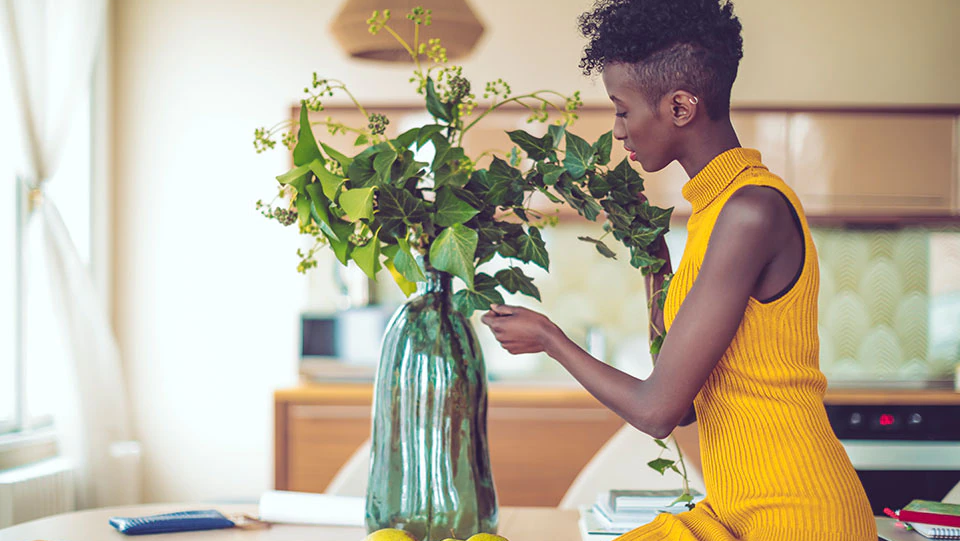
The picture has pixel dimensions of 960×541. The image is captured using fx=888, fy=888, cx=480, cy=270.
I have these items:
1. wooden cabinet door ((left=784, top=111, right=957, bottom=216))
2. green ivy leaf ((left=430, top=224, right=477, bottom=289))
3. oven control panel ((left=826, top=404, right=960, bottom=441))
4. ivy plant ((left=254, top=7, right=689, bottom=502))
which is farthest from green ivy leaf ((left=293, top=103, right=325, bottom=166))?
wooden cabinet door ((left=784, top=111, right=957, bottom=216))

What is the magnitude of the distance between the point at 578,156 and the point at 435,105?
0.75 ft

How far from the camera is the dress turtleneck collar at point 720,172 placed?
3.64 feet

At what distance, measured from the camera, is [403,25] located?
6.21ft

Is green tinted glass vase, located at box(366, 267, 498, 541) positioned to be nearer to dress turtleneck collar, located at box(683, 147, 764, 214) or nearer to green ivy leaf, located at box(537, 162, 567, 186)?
green ivy leaf, located at box(537, 162, 567, 186)

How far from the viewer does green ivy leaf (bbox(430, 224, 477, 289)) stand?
1.25 meters

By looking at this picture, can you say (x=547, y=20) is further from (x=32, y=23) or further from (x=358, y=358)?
(x=32, y=23)

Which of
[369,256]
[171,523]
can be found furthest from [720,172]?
[171,523]

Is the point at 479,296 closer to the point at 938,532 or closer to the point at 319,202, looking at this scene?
the point at 319,202

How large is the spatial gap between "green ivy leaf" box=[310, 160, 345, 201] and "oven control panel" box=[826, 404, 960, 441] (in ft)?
9.34

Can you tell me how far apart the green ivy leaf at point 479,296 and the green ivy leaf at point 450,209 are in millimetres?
90

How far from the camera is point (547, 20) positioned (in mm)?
4113

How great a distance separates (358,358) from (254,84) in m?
1.40

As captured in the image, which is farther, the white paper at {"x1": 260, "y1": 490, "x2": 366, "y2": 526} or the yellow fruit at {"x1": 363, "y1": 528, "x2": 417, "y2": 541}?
the white paper at {"x1": 260, "y1": 490, "x2": 366, "y2": 526}

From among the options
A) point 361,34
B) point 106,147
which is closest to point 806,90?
point 361,34
